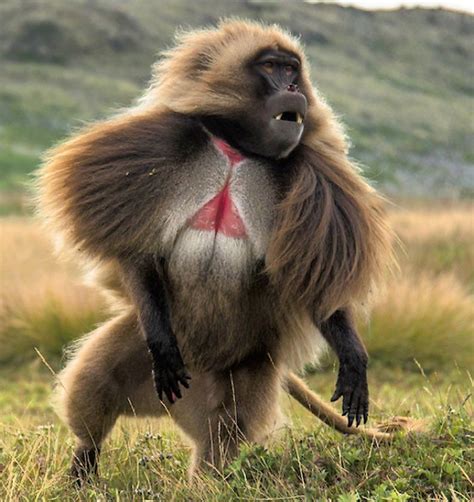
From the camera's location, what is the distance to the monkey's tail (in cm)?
355

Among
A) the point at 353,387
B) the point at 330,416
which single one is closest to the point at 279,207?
the point at 353,387

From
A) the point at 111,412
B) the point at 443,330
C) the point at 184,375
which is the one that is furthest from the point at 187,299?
the point at 443,330

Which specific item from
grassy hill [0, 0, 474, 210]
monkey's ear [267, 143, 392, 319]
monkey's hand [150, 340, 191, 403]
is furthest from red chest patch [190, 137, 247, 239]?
grassy hill [0, 0, 474, 210]

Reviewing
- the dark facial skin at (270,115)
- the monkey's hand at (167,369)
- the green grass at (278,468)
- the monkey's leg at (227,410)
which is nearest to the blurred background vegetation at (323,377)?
the green grass at (278,468)

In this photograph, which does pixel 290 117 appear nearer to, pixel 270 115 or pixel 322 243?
pixel 270 115

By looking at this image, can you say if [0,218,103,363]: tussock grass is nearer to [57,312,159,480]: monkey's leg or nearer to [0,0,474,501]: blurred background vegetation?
[0,0,474,501]: blurred background vegetation

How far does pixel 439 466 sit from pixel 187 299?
96cm

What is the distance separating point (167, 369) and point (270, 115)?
897 millimetres

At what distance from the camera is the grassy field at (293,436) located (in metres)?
2.98

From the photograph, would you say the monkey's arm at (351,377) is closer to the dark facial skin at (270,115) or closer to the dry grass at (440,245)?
the dark facial skin at (270,115)

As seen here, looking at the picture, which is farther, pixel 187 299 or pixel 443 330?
pixel 443 330

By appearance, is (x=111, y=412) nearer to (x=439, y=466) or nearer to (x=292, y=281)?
(x=292, y=281)

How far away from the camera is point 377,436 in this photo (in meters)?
3.37

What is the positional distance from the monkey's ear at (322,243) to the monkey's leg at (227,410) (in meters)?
0.34
